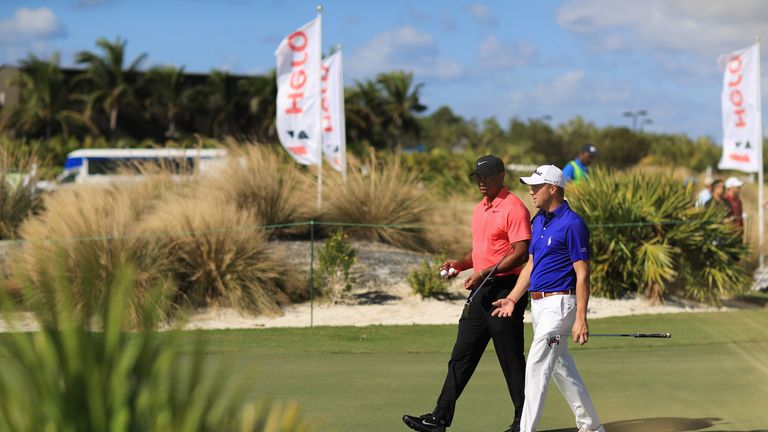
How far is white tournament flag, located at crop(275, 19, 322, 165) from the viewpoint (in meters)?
18.7

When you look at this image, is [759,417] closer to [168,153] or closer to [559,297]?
[559,297]

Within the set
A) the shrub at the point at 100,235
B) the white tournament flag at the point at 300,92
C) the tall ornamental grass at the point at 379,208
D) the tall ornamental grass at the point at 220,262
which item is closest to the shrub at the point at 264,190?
the tall ornamental grass at the point at 379,208

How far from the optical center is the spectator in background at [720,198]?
53.4 ft

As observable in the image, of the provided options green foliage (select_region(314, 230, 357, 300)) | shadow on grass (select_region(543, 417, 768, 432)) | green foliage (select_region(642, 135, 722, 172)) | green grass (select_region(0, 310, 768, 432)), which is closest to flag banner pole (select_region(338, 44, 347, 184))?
green foliage (select_region(314, 230, 357, 300))

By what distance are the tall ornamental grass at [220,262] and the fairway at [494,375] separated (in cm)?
151

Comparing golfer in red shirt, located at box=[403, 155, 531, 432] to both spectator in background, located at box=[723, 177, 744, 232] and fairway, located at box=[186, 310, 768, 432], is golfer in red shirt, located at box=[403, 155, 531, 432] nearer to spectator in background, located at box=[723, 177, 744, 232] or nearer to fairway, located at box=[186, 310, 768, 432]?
fairway, located at box=[186, 310, 768, 432]

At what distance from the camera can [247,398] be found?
7.89 meters

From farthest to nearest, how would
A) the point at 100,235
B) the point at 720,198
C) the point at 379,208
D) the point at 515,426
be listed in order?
the point at 379,208 → the point at 720,198 → the point at 100,235 → the point at 515,426

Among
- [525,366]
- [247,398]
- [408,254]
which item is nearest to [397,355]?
[247,398]

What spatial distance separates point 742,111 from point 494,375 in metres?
12.3

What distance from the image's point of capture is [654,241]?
1529 cm

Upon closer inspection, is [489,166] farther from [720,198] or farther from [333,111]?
[333,111]

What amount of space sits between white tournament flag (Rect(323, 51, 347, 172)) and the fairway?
23.0 feet

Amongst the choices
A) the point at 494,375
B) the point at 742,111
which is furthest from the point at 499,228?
the point at 742,111
